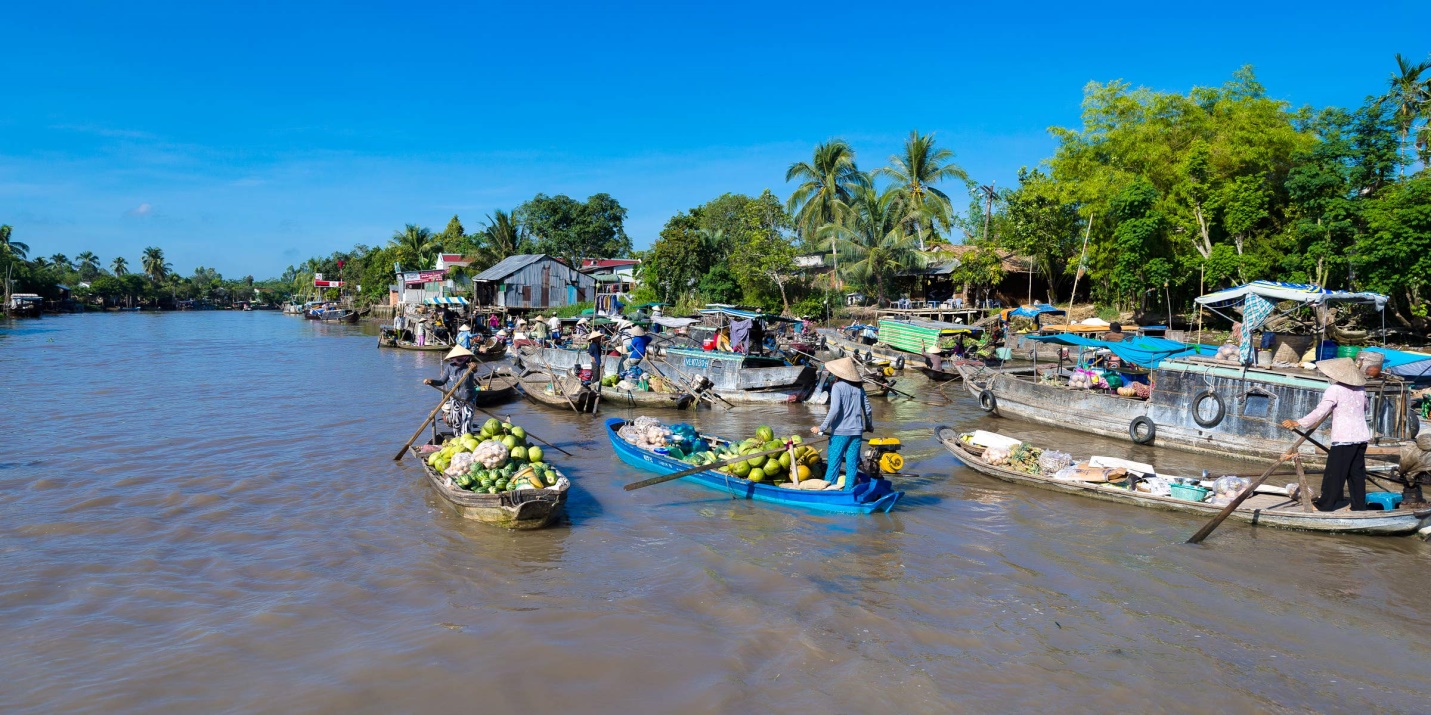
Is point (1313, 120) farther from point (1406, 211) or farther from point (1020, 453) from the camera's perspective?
point (1020, 453)

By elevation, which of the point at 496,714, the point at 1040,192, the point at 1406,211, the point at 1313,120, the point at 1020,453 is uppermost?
the point at 1313,120

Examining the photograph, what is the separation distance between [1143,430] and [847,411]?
7551 mm

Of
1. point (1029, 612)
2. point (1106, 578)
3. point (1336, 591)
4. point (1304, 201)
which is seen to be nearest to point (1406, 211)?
point (1304, 201)

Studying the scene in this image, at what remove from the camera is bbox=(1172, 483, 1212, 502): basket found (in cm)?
826

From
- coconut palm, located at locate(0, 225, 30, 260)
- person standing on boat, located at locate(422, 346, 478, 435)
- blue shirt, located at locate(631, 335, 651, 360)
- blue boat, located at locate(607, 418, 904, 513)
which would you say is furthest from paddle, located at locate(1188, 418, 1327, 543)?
coconut palm, located at locate(0, 225, 30, 260)

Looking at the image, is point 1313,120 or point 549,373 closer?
point 549,373

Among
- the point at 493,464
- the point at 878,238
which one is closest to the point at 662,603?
the point at 493,464

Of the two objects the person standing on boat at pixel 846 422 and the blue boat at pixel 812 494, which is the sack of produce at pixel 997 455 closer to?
the blue boat at pixel 812 494

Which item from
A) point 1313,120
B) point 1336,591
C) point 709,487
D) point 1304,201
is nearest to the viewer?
point 1336,591

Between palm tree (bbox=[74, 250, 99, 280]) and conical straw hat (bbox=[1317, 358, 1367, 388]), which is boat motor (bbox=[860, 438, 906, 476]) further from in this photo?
palm tree (bbox=[74, 250, 99, 280])

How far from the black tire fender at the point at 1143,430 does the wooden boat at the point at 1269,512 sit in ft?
14.4

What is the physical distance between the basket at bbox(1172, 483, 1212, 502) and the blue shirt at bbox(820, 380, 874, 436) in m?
3.73

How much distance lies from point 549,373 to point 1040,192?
67.4 ft

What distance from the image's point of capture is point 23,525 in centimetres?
786
